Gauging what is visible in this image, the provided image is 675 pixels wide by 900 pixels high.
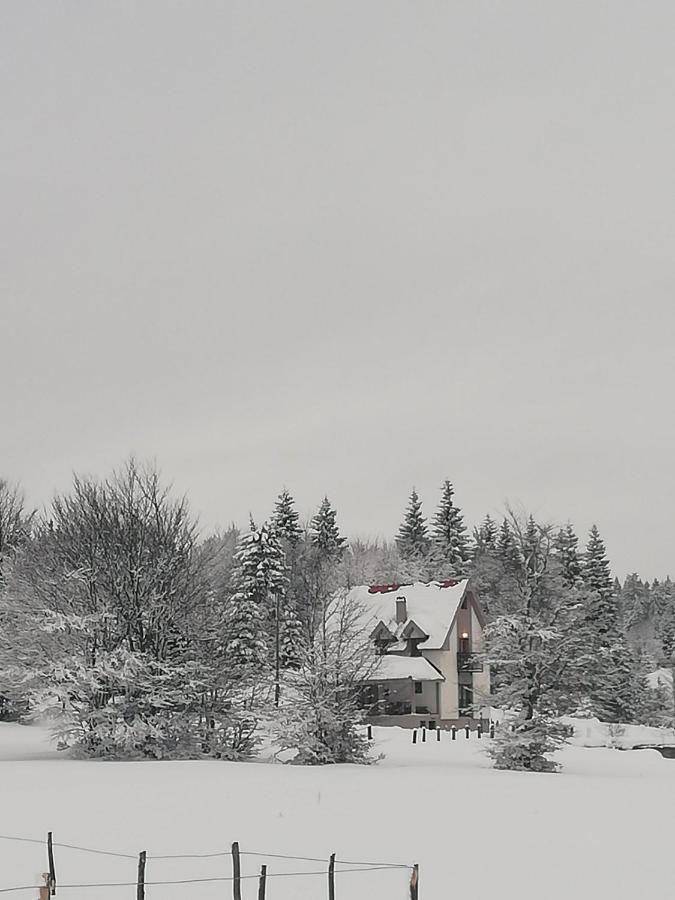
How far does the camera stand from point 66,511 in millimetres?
38906

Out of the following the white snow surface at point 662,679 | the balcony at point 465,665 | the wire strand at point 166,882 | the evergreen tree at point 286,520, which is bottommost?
the wire strand at point 166,882

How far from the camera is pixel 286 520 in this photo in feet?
284

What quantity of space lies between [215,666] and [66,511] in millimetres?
8323

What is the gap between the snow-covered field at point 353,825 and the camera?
15.7 metres

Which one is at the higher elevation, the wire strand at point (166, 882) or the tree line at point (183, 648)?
the tree line at point (183, 648)

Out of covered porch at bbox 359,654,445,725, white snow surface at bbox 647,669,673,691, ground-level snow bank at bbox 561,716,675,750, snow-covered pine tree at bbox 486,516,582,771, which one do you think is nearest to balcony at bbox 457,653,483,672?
covered porch at bbox 359,654,445,725

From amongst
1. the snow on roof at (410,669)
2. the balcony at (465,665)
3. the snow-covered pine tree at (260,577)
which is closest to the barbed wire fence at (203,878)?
the snow on roof at (410,669)

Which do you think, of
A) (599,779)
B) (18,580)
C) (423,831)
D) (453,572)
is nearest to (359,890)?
(423,831)

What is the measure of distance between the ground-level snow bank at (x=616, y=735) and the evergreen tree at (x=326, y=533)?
114 ft

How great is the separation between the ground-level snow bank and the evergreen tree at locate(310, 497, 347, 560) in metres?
34.8

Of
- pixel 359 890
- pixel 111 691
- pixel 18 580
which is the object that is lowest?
pixel 359 890

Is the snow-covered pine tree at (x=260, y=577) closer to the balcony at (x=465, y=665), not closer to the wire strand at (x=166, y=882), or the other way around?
the balcony at (x=465, y=665)

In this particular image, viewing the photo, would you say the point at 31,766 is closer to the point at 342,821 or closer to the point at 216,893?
the point at 342,821

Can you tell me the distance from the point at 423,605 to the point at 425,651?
3243mm
